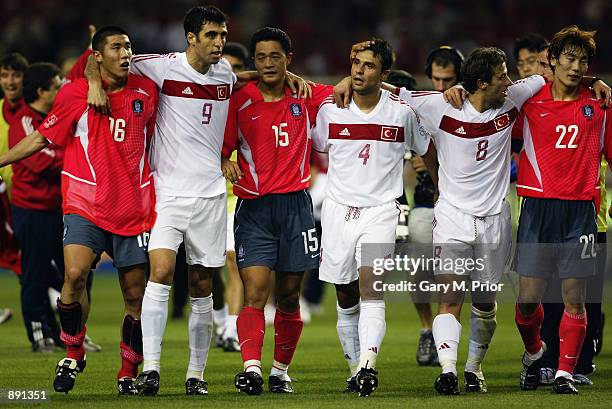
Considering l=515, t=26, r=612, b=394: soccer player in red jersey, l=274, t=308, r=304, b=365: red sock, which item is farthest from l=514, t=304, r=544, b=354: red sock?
l=274, t=308, r=304, b=365: red sock

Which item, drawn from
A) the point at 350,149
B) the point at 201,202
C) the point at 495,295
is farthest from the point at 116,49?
the point at 495,295

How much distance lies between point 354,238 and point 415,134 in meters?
0.85

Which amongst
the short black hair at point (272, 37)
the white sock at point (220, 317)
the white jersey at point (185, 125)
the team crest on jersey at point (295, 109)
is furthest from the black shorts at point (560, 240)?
the white sock at point (220, 317)

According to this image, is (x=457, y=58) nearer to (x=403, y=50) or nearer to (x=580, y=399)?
(x=580, y=399)

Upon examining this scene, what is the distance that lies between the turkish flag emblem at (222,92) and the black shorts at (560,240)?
223cm

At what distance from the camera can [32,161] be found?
1114 cm

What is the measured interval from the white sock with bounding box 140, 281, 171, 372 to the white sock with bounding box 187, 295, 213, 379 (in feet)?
1.05

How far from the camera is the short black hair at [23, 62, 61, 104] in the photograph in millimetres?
11109

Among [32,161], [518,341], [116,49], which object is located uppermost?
[116,49]

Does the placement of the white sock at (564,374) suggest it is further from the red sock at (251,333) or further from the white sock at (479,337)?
the red sock at (251,333)

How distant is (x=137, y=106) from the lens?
827cm

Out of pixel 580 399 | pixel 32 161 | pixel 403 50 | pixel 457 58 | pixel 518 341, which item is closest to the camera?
pixel 580 399

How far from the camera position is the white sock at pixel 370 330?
8.09m

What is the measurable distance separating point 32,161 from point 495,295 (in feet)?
15.3
